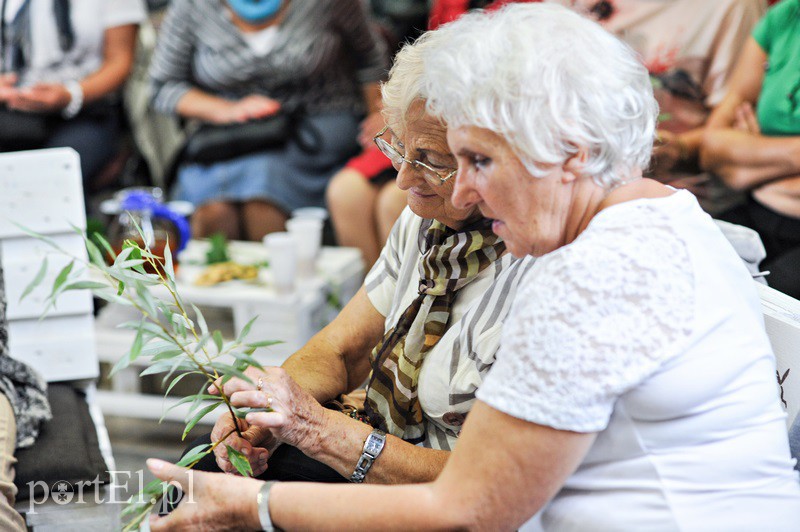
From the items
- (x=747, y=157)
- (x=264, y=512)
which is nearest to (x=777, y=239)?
(x=747, y=157)

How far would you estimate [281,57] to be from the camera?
3.41 m

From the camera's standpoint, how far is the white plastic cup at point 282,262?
8.67ft

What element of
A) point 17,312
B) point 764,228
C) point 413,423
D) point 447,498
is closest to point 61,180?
point 17,312

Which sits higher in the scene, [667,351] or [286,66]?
[667,351]

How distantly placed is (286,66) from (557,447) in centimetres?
270

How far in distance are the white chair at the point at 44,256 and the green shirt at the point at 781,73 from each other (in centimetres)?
→ 189

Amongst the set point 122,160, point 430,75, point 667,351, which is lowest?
point 122,160

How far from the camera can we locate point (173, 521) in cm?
118

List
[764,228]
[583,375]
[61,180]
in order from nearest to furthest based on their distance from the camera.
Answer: [583,375] < [61,180] < [764,228]

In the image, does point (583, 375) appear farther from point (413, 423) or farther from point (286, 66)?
point (286, 66)

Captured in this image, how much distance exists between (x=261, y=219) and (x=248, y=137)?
33cm

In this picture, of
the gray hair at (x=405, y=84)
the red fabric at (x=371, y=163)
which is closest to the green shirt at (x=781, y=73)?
the red fabric at (x=371, y=163)

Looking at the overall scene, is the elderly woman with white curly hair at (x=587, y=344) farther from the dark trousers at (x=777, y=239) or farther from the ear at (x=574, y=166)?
the dark trousers at (x=777, y=239)

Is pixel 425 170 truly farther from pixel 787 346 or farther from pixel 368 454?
pixel 787 346
